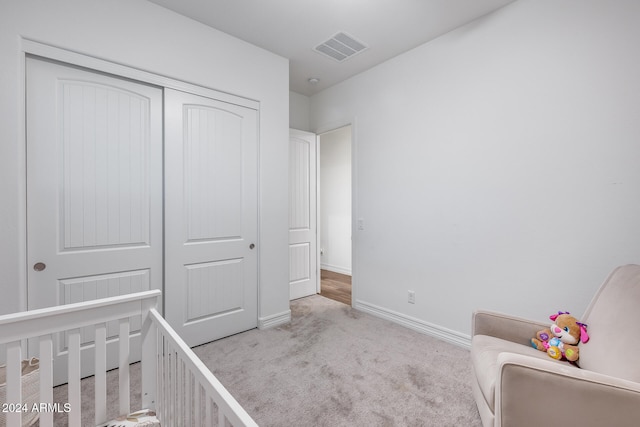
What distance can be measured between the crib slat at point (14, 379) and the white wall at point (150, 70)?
946 millimetres

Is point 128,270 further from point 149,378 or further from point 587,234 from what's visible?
point 587,234

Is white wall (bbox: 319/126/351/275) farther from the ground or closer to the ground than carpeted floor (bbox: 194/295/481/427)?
farther from the ground

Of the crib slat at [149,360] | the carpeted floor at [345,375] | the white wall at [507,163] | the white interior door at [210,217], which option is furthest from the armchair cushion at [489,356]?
the white interior door at [210,217]

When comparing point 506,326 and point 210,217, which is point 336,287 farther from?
point 506,326

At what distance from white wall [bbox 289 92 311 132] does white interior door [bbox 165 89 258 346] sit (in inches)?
44.4

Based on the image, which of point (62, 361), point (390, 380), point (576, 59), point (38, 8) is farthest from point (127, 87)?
point (576, 59)

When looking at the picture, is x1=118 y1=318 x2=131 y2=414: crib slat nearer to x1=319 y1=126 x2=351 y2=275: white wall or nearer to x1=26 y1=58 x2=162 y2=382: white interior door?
x1=26 y1=58 x2=162 y2=382: white interior door

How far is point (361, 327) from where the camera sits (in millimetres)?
2758

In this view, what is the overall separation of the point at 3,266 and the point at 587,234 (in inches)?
135

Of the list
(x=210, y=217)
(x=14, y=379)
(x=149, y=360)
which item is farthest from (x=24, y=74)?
(x=149, y=360)

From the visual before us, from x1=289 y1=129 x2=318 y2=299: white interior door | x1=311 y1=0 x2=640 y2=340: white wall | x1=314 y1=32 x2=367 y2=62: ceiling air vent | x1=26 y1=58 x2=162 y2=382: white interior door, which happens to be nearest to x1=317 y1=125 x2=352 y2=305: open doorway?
x1=289 y1=129 x2=318 y2=299: white interior door

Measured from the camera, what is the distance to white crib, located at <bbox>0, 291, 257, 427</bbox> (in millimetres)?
930

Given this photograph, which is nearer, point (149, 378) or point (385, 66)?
point (149, 378)

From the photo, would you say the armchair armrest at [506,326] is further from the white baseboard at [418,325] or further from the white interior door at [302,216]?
the white interior door at [302,216]
